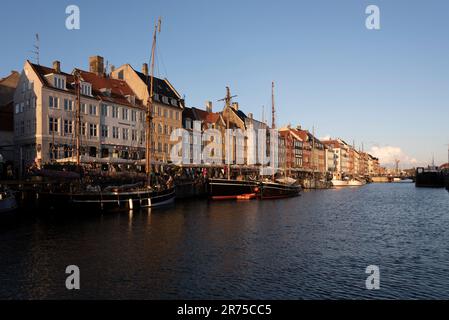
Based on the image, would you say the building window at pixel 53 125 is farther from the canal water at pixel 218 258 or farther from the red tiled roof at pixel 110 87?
the canal water at pixel 218 258

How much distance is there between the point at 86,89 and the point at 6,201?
1206 inches

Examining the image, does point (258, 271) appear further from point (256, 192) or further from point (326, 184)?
point (326, 184)

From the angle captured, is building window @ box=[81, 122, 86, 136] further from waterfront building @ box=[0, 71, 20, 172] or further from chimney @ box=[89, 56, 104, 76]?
chimney @ box=[89, 56, 104, 76]

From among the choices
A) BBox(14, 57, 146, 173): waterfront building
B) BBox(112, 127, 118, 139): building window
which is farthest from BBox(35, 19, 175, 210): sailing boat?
BBox(112, 127, 118, 139): building window

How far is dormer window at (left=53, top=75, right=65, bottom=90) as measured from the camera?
60412mm

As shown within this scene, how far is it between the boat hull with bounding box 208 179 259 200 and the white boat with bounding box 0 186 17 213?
34.8 metres

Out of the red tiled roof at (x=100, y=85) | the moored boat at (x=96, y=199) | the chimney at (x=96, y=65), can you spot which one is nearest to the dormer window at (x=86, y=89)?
the red tiled roof at (x=100, y=85)

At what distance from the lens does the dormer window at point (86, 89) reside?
64438 mm

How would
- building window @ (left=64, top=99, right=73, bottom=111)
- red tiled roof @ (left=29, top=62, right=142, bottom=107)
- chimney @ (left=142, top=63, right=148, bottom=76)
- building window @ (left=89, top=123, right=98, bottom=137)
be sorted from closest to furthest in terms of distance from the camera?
building window @ (left=64, top=99, right=73, bottom=111) < red tiled roof @ (left=29, top=62, right=142, bottom=107) < building window @ (left=89, top=123, right=98, bottom=137) < chimney @ (left=142, top=63, right=148, bottom=76)

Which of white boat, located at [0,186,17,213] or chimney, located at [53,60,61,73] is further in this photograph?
chimney, located at [53,60,61,73]

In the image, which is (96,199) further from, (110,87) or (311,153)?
(311,153)

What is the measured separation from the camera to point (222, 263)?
2266 centimetres
